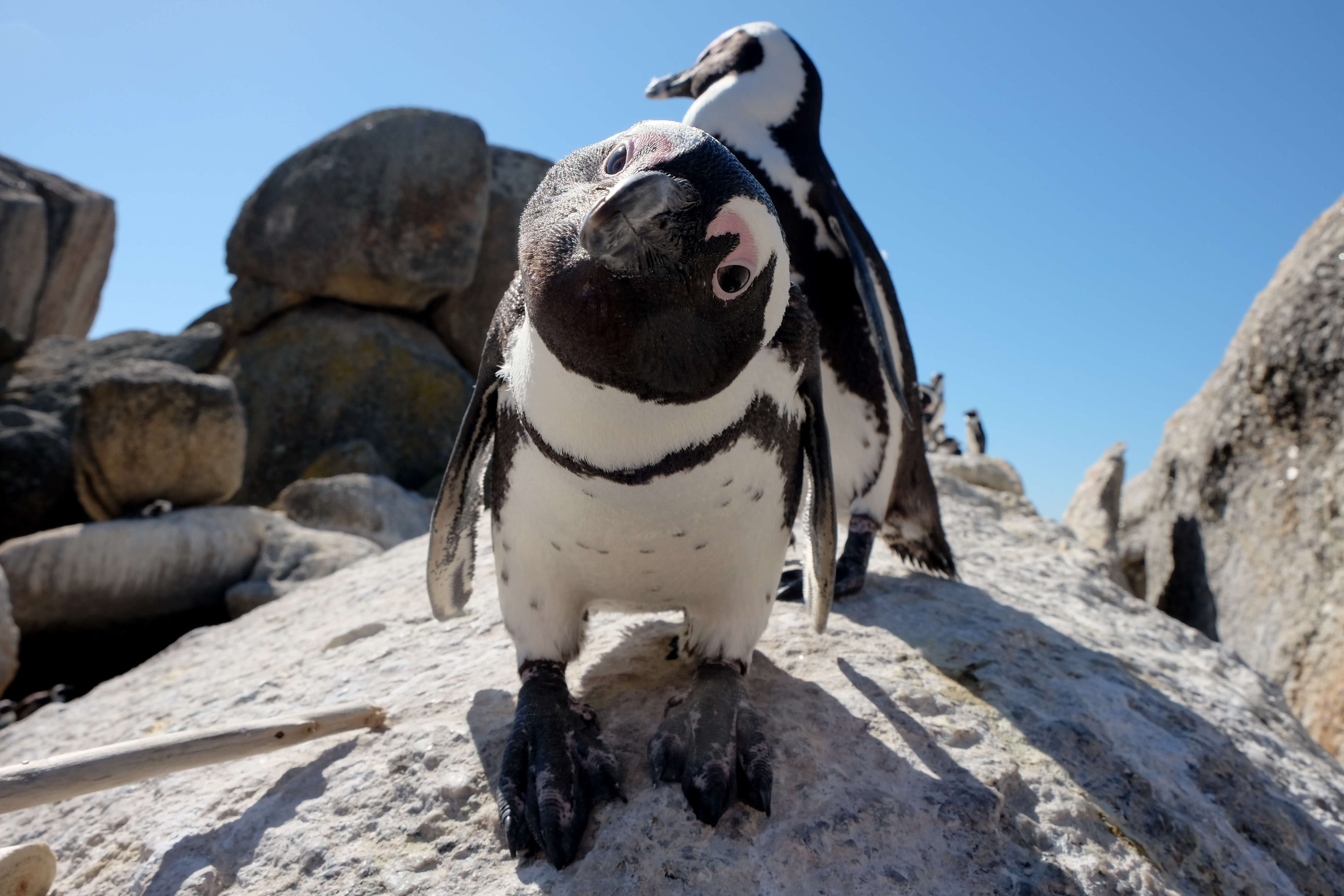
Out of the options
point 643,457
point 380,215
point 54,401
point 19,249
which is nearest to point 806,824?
point 643,457

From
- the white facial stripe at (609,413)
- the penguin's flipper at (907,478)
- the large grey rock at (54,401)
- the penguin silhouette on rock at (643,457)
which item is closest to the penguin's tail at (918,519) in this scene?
the penguin's flipper at (907,478)

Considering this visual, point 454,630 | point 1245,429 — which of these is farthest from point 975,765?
point 1245,429

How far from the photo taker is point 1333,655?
8.83 feet

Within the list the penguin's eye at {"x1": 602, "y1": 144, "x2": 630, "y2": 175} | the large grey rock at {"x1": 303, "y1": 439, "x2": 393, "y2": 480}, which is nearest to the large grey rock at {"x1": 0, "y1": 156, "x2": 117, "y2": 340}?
the large grey rock at {"x1": 303, "y1": 439, "x2": 393, "y2": 480}

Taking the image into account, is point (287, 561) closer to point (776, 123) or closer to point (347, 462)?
point (347, 462)

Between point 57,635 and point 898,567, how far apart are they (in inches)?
167

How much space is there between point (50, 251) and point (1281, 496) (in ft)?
36.0

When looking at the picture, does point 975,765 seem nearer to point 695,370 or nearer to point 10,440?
point 695,370

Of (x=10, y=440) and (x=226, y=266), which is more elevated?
(x=226, y=266)

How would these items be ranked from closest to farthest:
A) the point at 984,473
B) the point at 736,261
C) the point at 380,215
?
1. the point at 736,261
2. the point at 984,473
3. the point at 380,215

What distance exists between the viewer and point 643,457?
114 centimetres

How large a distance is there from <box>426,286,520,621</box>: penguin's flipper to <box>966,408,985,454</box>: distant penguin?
9.33 meters

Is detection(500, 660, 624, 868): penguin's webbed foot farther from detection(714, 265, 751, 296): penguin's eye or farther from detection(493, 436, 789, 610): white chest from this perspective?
detection(714, 265, 751, 296): penguin's eye

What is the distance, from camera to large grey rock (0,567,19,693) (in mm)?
3070
